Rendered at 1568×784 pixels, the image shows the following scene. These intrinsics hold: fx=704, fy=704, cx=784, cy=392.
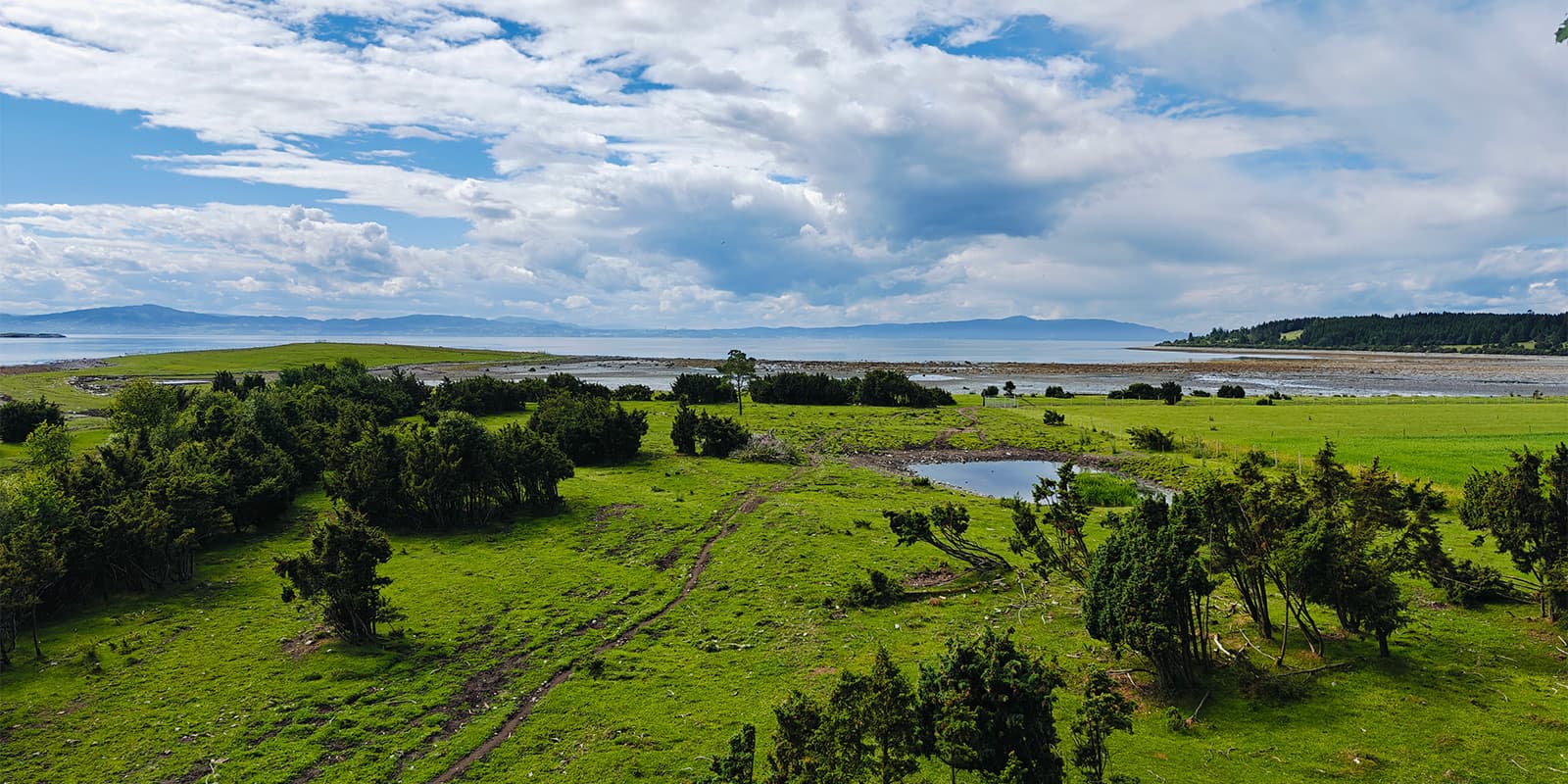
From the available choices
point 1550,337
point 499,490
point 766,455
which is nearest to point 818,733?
point 499,490

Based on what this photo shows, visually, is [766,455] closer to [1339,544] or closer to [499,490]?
[499,490]

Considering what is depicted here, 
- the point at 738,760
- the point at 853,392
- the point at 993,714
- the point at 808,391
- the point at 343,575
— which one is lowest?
the point at 343,575

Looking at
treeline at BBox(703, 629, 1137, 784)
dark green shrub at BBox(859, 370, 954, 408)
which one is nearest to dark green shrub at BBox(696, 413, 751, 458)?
dark green shrub at BBox(859, 370, 954, 408)

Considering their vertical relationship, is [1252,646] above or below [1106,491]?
above

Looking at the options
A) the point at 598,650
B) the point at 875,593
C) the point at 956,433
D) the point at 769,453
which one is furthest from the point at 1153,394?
the point at 598,650

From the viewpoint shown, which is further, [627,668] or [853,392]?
[853,392]

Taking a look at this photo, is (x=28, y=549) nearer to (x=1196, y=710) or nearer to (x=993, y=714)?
(x=993, y=714)
